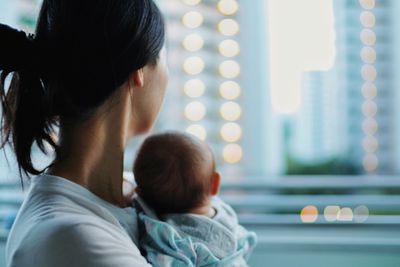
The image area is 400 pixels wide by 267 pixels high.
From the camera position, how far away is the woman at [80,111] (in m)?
→ 0.58

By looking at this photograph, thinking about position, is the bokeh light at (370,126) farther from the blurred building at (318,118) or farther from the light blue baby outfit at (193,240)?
the light blue baby outfit at (193,240)

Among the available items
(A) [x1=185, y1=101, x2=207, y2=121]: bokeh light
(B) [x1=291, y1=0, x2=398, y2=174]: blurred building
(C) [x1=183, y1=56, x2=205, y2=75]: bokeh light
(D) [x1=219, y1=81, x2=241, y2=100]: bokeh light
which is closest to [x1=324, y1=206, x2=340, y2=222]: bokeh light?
(B) [x1=291, y1=0, x2=398, y2=174]: blurred building

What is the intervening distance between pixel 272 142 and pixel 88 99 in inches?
83.8

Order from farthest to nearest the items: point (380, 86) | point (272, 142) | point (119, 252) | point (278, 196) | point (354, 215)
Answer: point (380, 86)
point (272, 142)
point (278, 196)
point (354, 215)
point (119, 252)

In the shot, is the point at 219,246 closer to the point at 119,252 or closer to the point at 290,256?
the point at 119,252

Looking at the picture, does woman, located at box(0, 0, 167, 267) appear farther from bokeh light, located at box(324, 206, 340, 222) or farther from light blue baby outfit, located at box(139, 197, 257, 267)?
bokeh light, located at box(324, 206, 340, 222)

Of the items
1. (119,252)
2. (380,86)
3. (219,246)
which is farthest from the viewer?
(380,86)

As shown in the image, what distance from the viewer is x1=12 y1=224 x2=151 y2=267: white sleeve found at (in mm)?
545

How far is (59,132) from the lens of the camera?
708mm

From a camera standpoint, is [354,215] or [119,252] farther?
[354,215]

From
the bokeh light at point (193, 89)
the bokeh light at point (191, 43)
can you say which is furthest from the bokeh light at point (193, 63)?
the bokeh light at point (193, 89)

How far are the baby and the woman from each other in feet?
0.45

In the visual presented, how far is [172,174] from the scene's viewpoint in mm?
898

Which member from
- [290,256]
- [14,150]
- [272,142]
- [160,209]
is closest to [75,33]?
[14,150]
